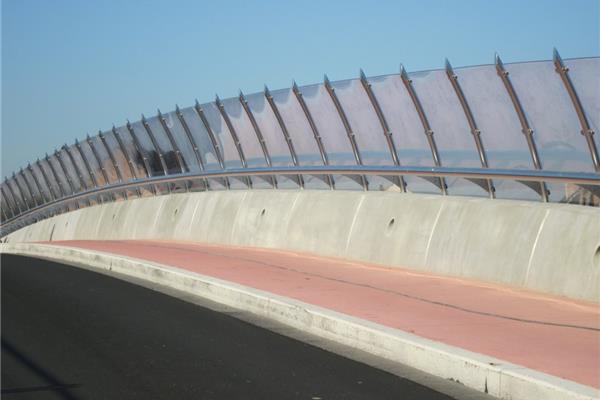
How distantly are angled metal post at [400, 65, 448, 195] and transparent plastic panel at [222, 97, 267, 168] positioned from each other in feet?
19.8

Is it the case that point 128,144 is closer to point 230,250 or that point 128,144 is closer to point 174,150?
point 174,150

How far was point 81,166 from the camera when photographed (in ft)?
114

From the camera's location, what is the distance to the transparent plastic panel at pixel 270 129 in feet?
68.2

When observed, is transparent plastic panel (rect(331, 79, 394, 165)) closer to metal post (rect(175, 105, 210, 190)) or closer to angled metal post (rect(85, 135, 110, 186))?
metal post (rect(175, 105, 210, 190))

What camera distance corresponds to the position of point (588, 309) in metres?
10.6

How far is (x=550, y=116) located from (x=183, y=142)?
1386 cm

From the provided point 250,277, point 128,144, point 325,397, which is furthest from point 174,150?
point 325,397

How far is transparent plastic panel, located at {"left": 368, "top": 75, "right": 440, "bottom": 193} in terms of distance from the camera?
52.5ft

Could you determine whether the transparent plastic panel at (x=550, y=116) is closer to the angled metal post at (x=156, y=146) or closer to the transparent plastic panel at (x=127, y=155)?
the angled metal post at (x=156, y=146)

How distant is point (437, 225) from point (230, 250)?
6.10 m

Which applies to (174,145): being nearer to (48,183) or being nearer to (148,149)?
(148,149)

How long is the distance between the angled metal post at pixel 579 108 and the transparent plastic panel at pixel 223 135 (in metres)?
11.1

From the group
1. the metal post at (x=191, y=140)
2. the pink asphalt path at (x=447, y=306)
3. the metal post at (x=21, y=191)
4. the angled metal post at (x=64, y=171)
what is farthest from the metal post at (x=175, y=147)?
the metal post at (x=21, y=191)

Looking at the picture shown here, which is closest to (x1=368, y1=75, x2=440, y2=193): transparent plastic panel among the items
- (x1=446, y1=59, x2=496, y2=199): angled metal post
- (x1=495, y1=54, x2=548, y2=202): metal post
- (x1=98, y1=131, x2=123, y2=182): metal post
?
(x1=446, y1=59, x2=496, y2=199): angled metal post
